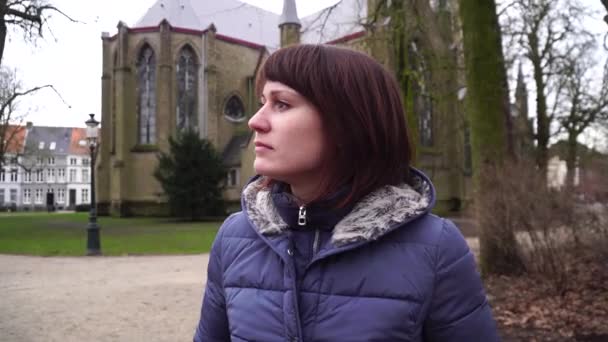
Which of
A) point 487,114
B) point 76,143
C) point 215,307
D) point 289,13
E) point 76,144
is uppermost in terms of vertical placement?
point 289,13

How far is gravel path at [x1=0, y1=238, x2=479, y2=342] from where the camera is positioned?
19.3ft

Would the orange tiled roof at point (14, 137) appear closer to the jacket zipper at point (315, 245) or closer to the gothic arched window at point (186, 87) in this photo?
the gothic arched window at point (186, 87)

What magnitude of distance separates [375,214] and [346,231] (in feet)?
0.32

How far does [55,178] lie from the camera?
2857 inches

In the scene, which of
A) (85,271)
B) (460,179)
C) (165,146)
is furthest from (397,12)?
(165,146)

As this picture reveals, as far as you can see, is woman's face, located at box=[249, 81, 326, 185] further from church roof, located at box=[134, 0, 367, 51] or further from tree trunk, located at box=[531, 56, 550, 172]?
church roof, located at box=[134, 0, 367, 51]

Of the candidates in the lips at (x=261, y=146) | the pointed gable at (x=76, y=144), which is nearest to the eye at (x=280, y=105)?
the lips at (x=261, y=146)

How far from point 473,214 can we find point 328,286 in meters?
6.91

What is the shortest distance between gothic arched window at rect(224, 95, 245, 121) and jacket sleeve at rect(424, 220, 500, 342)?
37768 mm

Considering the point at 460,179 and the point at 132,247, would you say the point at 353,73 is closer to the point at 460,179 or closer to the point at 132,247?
the point at 132,247

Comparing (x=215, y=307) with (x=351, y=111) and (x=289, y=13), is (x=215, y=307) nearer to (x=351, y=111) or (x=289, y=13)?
(x=351, y=111)

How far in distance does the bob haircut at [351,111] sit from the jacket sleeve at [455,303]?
0.28 metres

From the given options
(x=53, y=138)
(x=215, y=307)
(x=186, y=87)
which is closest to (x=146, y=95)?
(x=186, y=87)

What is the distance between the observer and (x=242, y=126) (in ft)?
128
